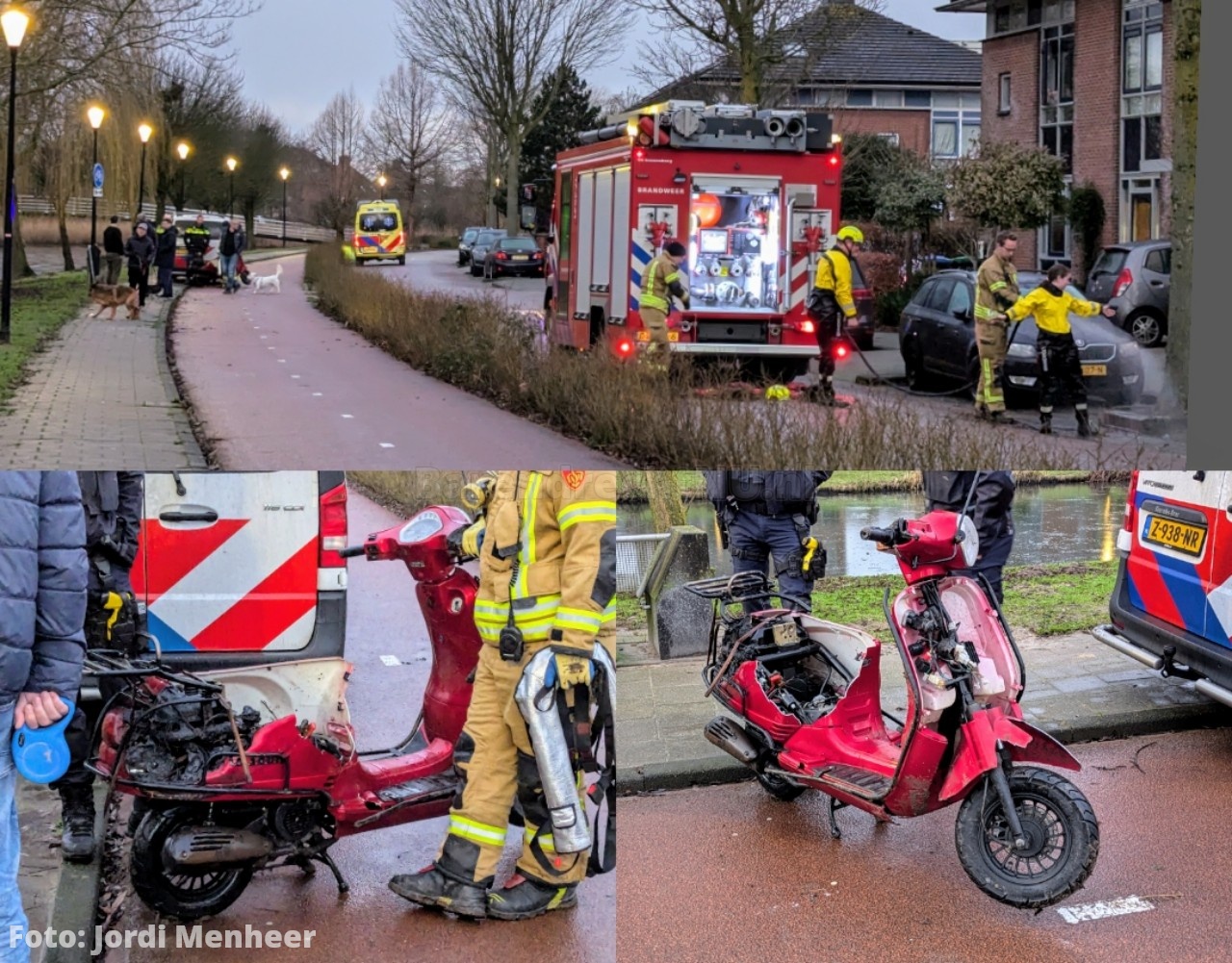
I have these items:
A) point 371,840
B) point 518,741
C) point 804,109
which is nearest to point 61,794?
point 371,840

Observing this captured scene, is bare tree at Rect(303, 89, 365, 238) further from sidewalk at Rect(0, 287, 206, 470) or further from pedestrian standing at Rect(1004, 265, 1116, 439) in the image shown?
pedestrian standing at Rect(1004, 265, 1116, 439)

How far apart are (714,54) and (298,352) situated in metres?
2.11

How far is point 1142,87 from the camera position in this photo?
5578mm

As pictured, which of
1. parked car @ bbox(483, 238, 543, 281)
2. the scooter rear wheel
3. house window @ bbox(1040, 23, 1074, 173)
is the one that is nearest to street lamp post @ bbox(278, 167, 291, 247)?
parked car @ bbox(483, 238, 543, 281)

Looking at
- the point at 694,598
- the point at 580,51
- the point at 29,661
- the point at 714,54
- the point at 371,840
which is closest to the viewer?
the point at 29,661

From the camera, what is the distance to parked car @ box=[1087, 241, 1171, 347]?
5414 millimetres

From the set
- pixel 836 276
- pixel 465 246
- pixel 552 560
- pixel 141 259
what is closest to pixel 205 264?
pixel 141 259

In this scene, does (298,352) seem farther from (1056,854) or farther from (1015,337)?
(1056,854)

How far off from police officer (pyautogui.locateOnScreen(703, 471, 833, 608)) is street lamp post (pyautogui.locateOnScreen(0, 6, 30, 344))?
557cm

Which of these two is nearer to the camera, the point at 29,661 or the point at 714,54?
the point at 29,661

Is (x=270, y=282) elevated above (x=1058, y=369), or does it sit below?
above

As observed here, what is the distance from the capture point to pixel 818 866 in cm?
326

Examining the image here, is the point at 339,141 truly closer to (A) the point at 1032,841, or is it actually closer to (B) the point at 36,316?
(A) the point at 1032,841

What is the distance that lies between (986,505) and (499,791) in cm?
143
